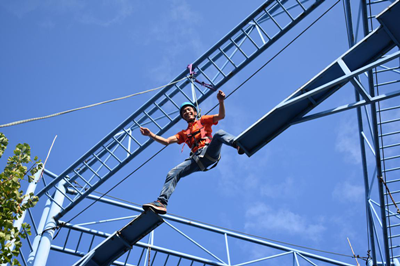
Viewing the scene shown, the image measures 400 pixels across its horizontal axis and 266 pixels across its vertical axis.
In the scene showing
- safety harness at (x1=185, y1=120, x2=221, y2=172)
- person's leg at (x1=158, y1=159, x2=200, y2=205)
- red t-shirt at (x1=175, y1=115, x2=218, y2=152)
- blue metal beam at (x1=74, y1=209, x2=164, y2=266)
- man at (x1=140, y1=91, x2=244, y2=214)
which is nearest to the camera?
man at (x1=140, y1=91, x2=244, y2=214)

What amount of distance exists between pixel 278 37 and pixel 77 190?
20.0ft

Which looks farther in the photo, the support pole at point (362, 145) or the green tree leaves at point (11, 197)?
the support pole at point (362, 145)

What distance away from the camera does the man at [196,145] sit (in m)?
10.3

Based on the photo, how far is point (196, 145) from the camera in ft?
36.6

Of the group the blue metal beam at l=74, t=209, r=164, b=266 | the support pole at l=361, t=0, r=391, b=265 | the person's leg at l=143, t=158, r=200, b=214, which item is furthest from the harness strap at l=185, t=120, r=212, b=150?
the support pole at l=361, t=0, r=391, b=265

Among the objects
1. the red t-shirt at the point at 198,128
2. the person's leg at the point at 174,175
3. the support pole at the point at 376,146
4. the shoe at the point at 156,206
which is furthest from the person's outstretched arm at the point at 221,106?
the support pole at the point at 376,146

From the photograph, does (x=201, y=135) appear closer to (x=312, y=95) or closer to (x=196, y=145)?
(x=196, y=145)

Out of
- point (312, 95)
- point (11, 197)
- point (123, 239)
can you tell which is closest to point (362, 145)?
point (312, 95)

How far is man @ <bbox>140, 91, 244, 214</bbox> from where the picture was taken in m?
10.3

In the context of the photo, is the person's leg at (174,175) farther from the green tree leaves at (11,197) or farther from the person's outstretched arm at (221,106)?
the green tree leaves at (11,197)

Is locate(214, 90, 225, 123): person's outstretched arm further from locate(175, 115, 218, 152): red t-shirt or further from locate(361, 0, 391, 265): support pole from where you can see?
locate(361, 0, 391, 265): support pole

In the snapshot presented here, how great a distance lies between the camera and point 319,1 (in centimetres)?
1309

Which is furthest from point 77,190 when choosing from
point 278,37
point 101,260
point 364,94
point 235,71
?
point 364,94

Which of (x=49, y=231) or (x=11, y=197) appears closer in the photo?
(x=11, y=197)
